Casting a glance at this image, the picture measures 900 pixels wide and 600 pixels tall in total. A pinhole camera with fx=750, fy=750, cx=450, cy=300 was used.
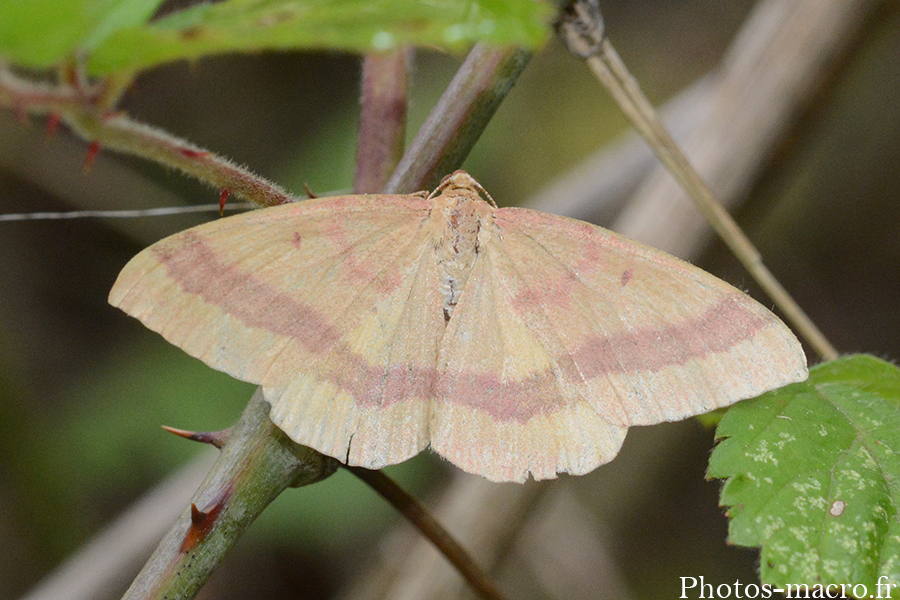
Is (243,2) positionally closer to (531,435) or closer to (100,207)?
(531,435)

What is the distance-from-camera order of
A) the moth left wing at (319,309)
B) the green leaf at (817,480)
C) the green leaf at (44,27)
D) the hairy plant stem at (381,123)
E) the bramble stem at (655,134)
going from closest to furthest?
1. the green leaf at (44,27)
2. the green leaf at (817,480)
3. the moth left wing at (319,309)
4. the hairy plant stem at (381,123)
5. the bramble stem at (655,134)

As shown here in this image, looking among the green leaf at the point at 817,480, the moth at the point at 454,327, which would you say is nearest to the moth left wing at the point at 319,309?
the moth at the point at 454,327

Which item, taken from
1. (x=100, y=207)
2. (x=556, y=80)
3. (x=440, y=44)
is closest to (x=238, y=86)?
(x=100, y=207)

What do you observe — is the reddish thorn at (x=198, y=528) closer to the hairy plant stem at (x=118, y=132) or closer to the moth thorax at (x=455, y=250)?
the hairy plant stem at (x=118, y=132)

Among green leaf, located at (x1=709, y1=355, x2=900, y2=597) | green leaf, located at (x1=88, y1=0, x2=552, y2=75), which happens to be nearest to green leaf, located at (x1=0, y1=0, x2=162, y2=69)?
green leaf, located at (x1=88, y1=0, x2=552, y2=75)

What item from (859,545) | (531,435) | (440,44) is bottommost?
(859,545)

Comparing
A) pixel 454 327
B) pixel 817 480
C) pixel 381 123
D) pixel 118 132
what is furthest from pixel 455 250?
pixel 817 480

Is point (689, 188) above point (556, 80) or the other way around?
the other way around
